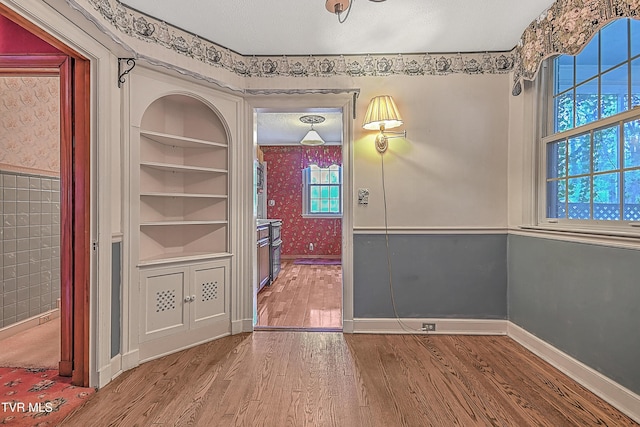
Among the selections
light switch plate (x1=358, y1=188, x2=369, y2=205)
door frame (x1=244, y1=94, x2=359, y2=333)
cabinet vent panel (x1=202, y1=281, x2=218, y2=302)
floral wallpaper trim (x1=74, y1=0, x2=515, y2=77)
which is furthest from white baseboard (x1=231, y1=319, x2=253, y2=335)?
floral wallpaper trim (x1=74, y1=0, x2=515, y2=77)

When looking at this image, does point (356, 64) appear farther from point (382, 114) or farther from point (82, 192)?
point (82, 192)

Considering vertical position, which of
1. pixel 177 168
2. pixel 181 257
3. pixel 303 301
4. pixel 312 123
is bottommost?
pixel 303 301

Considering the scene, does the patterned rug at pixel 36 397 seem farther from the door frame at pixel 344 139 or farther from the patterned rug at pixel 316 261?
the patterned rug at pixel 316 261

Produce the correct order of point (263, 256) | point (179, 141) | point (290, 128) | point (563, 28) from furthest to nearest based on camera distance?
point (290, 128) → point (263, 256) → point (179, 141) → point (563, 28)

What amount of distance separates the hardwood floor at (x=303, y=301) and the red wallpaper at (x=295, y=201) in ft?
4.60

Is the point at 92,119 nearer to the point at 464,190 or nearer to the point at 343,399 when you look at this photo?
the point at 343,399

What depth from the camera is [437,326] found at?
2.86 meters

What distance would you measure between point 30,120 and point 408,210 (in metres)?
3.54

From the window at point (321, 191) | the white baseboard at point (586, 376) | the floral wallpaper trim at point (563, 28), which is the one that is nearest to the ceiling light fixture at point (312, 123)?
the window at point (321, 191)

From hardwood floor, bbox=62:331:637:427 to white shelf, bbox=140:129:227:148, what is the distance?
1.65 m

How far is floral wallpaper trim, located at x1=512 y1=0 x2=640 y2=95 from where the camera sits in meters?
1.75

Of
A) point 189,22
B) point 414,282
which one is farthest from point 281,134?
point 414,282

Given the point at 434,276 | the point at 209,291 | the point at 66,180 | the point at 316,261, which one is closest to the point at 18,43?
the point at 66,180

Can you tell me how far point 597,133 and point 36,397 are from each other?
3769 mm
